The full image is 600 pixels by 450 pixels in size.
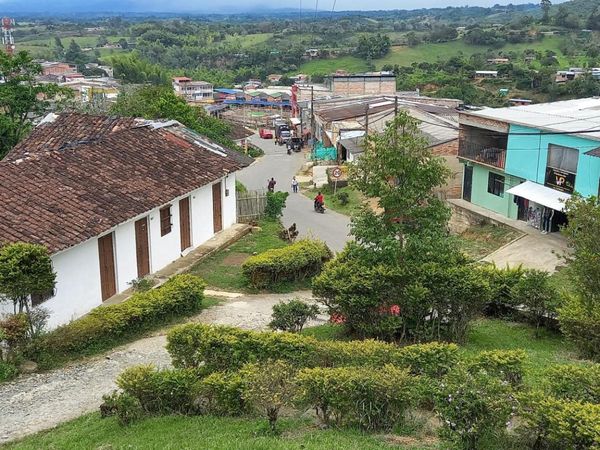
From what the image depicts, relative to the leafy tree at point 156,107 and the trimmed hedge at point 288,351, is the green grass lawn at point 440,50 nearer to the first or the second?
the leafy tree at point 156,107

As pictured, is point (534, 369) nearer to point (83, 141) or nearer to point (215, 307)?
point (215, 307)

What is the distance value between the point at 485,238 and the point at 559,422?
22.2 m

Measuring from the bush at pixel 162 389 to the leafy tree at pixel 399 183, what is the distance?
524 centimetres

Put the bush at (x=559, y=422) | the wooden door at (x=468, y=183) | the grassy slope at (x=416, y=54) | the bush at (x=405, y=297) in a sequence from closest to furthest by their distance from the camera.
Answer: the bush at (x=559, y=422), the bush at (x=405, y=297), the wooden door at (x=468, y=183), the grassy slope at (x=416, y=54)

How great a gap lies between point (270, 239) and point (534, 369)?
49.4 feet

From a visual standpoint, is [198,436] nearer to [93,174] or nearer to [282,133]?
[93,174]

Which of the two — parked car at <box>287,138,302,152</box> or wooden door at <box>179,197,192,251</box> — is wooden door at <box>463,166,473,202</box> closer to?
wooden door at <box>179,197,192,251</box>

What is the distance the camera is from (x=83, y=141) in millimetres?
25000

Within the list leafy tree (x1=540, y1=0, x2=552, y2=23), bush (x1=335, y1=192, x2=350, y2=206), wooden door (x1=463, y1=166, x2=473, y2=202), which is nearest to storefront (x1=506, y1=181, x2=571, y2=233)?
wooden door (x1=463, y1=166, x2=473, y2=202)

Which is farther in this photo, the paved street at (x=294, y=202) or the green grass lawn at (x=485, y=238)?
the paved street at (x=294, y=202)

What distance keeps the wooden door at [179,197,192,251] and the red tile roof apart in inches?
29.9

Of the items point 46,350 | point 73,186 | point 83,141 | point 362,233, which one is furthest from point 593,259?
point 83,141

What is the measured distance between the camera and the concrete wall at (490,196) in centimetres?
3034

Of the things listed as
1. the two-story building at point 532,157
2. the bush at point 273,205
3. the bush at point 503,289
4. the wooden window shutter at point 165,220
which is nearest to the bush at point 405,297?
the bush at point 503,289
